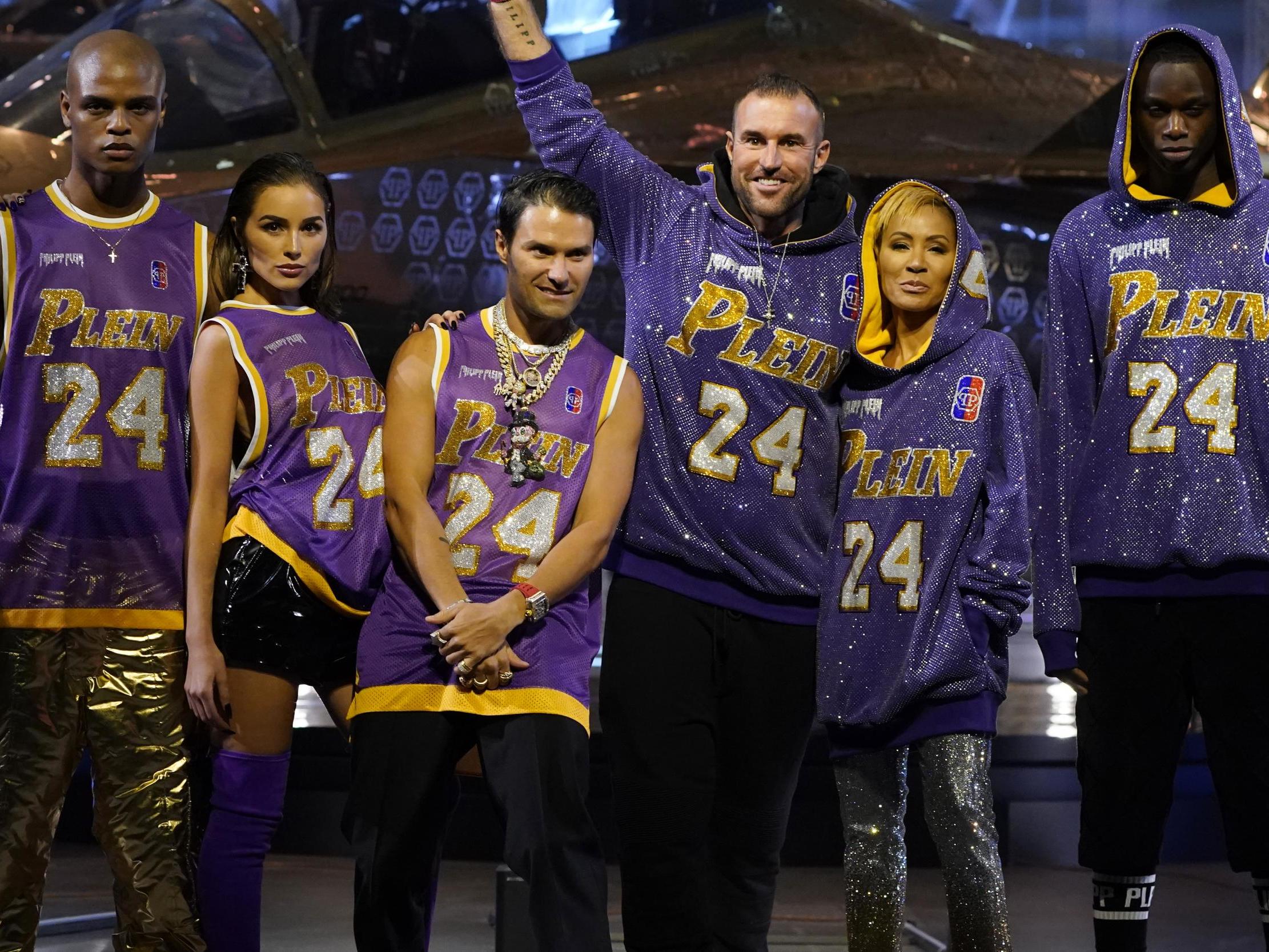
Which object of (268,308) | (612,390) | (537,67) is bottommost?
(612,390)

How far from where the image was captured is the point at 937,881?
4219 millimetres

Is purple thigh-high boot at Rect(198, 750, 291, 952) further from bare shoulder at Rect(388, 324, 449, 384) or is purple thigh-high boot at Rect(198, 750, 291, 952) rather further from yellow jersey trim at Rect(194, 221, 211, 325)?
yellow jersey trim at Rect(194, 221, 211, 325)

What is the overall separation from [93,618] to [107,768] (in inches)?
9.6

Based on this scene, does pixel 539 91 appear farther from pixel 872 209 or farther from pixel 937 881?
pixel 937 881

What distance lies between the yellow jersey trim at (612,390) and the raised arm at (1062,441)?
0.74 m

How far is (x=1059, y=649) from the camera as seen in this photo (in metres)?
2.55

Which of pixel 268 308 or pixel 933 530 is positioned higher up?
pixel 268 308

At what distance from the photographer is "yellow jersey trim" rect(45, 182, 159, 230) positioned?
2.51 m

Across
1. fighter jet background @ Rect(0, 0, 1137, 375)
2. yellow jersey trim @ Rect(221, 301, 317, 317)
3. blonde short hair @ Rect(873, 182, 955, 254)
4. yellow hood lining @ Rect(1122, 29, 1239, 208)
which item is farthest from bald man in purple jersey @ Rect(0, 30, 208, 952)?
fighter jet background @ Rect(0, 0, 1137, 375)

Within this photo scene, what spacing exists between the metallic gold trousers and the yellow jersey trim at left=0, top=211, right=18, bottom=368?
465mm

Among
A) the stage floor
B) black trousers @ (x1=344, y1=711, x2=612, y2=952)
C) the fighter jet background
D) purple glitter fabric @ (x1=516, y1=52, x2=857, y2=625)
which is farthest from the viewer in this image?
the fighter jet background

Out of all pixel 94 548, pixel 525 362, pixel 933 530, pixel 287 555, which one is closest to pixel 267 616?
pixel 287 555

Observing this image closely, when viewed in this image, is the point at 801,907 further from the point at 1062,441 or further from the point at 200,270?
the point at 200,270

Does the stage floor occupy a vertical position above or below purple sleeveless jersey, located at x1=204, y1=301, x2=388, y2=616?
below
